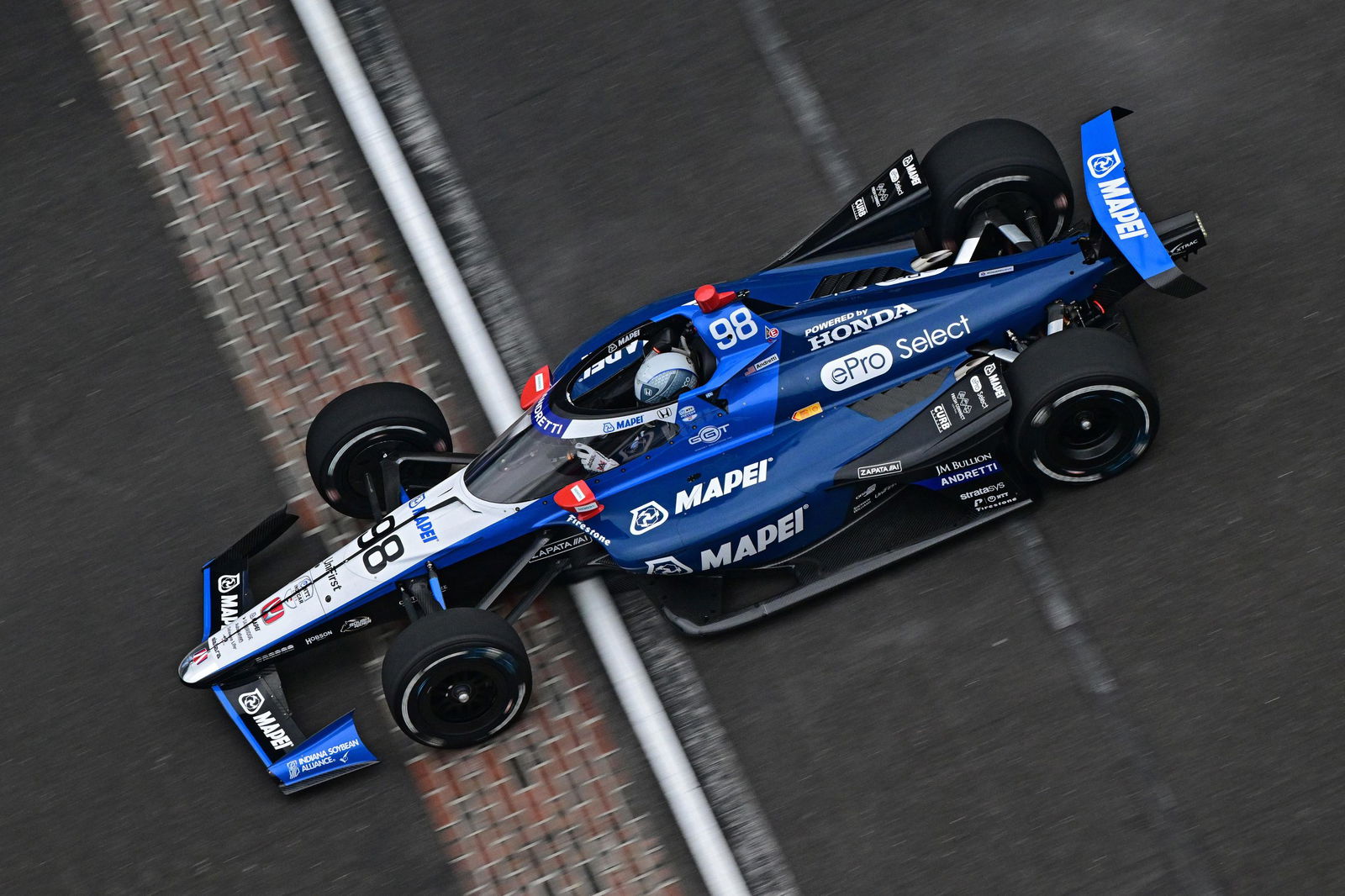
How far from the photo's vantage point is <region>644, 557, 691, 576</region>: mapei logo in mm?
8148

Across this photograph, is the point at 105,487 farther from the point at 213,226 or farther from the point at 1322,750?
the point at 1322,750

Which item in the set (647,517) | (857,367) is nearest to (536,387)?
(647,517)

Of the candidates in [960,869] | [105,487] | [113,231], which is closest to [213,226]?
[113,231]

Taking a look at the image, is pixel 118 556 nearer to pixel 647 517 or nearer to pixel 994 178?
pixel 647 517

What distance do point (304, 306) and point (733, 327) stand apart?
3.34 metres

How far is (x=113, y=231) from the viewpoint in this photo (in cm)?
1033

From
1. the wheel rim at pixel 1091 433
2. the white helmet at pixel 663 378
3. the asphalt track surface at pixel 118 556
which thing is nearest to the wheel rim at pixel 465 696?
the asphalt track surface at pixel 118 556

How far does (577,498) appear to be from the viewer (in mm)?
8039

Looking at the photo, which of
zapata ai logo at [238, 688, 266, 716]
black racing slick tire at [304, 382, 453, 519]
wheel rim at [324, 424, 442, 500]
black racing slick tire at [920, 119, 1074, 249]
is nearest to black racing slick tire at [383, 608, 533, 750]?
zapata ai logo at [238, 688, 266, 716]

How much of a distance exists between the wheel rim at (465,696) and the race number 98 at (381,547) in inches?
29.8

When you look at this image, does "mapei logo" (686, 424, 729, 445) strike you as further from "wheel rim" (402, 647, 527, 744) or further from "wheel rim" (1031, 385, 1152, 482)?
"wheel rim" (1031, 385, 1152, 482)

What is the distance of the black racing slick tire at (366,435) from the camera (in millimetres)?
8516

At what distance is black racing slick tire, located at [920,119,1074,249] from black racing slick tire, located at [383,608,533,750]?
3501mm

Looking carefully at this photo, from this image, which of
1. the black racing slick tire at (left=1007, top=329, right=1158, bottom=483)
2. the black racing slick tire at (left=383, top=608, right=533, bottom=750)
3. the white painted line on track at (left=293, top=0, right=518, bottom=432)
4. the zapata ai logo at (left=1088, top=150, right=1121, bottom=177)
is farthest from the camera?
the white painted line on track at (left=293, top=0, right=518, bottom=432)
